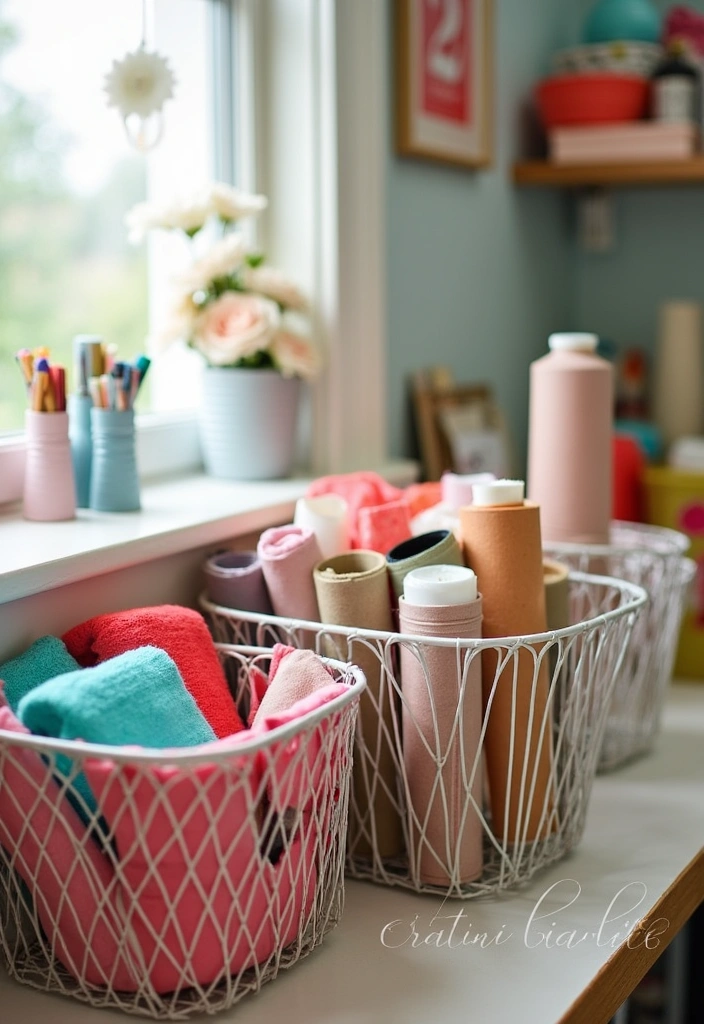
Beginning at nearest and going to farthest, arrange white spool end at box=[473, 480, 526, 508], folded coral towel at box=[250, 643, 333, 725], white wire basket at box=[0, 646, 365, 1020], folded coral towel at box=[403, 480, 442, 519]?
white wire basket at box=[0, 646, 365, 1020] < folded coral towel at box=[250, 643, 333, 725] < white spool end at box=[473, 480, 526, 508] < folded coral towel at box=[403, 480, 442, 519]

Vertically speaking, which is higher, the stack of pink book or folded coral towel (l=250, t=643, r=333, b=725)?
the stack of pink book

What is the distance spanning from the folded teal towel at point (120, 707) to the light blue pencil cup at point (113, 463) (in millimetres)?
305

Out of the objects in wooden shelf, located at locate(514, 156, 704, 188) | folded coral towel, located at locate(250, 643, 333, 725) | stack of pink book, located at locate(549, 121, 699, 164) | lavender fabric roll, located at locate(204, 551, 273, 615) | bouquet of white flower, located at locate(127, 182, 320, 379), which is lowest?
folded coral towel, located at locate(250, 643, 333, 725)

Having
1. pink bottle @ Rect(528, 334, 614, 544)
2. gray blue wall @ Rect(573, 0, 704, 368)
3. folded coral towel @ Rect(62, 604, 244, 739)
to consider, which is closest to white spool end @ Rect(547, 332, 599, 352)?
pink bottle @ Rect(528, 334, 614, 544)

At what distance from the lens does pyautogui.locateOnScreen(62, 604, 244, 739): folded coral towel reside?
0.89 m

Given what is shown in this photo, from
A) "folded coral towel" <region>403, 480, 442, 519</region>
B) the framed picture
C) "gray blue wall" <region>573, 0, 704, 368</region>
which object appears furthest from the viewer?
"gray blue wall" <region>573, 0, 704, 368</region>

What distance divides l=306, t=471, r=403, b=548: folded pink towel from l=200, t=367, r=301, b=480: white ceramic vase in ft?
0.51

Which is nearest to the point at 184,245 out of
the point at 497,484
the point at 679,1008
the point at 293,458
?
the point at 293,458

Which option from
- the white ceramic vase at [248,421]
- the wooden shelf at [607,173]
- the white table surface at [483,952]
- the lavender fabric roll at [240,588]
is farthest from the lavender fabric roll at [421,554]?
the wooden shelf at [607,173]

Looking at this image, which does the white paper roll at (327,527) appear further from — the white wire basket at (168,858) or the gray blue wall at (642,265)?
the gray blue wall at (642,265)

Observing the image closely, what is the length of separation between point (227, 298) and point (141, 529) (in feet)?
1.06

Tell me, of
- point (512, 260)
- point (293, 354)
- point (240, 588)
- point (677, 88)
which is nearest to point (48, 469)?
point (240, 588)

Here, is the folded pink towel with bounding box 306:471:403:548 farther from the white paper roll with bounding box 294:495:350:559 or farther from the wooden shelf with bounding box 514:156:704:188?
the wooden shelf with bounding box 514:156:704:188

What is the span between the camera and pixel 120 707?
0.76 meters
